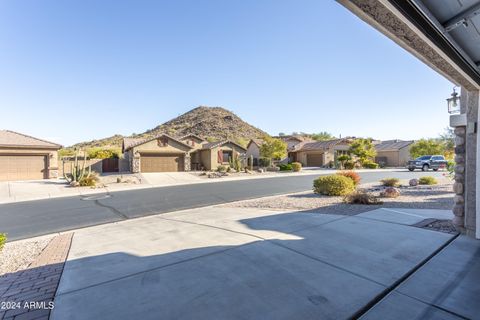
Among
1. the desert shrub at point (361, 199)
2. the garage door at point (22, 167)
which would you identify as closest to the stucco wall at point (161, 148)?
the garage door at point (22, 167)

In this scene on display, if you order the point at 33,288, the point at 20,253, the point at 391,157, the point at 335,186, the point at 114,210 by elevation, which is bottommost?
the point at 114,210

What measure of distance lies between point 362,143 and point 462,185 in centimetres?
3569

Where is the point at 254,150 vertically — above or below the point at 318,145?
below

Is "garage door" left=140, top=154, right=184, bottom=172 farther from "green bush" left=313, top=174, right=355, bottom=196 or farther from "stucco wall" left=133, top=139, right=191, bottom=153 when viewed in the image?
"green bush" left=313, top=174, right=355, bottom=196

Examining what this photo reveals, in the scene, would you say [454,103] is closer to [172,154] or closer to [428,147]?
[172,154]

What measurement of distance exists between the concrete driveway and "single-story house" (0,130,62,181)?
2178 centimetres

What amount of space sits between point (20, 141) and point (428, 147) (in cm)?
5150

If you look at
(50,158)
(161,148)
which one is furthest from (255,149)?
(50,158)

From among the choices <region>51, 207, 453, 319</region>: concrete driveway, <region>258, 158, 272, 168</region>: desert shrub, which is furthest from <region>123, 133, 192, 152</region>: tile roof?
<region>51, 207, 453, 319</region>: concrete driveway

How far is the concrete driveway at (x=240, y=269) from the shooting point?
2979 mm

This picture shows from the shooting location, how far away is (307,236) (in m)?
5.64

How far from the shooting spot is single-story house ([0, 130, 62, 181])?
848 inches

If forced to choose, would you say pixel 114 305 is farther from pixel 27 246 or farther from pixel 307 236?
pixel 27 246

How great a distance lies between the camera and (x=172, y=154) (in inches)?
1185
